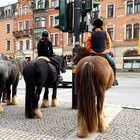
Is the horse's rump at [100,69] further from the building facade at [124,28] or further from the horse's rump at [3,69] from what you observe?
the building facade at [124,28]

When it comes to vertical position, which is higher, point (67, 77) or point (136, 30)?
point (136, 30)

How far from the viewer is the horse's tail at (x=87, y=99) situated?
21.7ft

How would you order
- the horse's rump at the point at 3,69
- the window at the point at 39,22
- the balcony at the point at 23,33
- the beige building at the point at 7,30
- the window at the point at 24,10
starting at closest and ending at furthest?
1. the horse's rump at the point at 3,69
2. the window at the point at 39,22
3. the balcony at the point at 23,33
4. the window at the point at 24,10
5. the beige building at the point at 7,30

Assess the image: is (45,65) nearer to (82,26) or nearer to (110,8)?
(82,26)

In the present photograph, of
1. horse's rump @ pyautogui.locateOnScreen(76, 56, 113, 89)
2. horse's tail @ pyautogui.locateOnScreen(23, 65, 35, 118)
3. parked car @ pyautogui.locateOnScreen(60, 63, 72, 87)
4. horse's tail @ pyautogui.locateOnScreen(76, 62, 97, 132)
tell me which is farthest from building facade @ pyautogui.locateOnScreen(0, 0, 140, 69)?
horse's tail @ pyautogui.locateOnScreen(76, 62, 97, 132)

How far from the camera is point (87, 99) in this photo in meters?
6.61

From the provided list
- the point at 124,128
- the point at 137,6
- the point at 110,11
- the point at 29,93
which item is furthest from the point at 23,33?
the point at 124,128

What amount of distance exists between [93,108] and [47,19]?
156 feet

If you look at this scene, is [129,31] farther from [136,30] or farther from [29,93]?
[29,93]

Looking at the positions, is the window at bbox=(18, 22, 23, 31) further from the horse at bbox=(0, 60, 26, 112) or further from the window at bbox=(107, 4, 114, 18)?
the horse at bbox=(0, 60, 26, 112)

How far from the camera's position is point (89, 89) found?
21.8 ft

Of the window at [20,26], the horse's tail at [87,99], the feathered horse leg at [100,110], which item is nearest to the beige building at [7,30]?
the window at [20,26]

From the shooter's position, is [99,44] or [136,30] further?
[136,30]

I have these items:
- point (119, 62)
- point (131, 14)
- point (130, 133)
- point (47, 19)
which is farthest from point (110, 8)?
point (130, 133)
